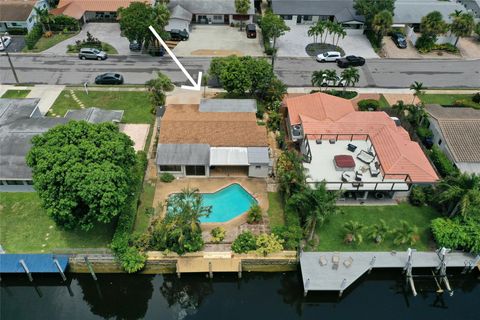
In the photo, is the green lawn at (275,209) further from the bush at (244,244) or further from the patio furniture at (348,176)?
the patio furniture at (348,176)

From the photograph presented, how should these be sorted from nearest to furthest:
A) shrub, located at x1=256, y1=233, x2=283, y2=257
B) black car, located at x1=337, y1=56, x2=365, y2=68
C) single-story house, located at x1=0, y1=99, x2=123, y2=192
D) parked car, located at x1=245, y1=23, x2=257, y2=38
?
shrub, located at x1=256, y1=233, x2=283, y2=257, single-story house, located at x1=0, y1=99, x2=123, y2=192, black car, located at x1=337, y1=56, x2=365, y2=68, parked car, located at x1=245, y1=23, x2=257, y2=38

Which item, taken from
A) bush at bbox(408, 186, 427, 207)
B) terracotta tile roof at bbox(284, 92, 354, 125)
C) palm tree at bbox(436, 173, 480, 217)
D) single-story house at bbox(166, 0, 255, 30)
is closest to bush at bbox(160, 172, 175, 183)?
terracotta tile roof at bbox(284, 92, 354, 125)

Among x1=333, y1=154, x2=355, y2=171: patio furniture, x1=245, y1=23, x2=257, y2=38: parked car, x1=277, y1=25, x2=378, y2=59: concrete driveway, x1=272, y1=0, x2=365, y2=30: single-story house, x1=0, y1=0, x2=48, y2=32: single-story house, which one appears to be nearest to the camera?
x1=333, y1=154, x2=355, y2=171: patio furniture

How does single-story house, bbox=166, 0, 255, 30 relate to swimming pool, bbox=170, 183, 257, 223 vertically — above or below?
above

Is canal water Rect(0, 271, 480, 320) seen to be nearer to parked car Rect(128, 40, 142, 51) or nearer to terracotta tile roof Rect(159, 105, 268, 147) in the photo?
terracotta tile roof Rect(159, 105, 268, 147)

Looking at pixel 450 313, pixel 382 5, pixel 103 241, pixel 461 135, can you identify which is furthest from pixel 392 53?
pixel 103 241

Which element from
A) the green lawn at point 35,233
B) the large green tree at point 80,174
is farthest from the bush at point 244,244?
the green lawn at point 35,233
